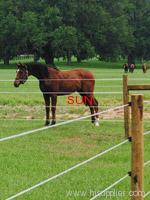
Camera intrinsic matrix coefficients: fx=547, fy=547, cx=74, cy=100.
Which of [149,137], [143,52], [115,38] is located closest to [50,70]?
[149,137]

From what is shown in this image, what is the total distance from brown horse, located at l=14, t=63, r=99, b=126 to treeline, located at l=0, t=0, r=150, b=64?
177 ft

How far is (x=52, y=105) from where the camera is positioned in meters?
15.1

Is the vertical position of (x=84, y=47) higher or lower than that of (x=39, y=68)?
lower

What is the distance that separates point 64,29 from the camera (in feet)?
233

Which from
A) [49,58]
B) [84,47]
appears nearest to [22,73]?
[84,47]

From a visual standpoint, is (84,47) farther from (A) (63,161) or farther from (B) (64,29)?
(A) (63,161)

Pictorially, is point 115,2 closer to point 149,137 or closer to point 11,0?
point 11,0

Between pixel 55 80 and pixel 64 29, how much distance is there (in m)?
56.4

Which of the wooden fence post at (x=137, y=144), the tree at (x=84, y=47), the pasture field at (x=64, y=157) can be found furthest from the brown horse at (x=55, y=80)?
the tree at (x=84, y=47)

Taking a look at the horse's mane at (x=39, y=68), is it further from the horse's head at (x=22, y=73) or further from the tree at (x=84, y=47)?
the tree at (x=84, y=47)

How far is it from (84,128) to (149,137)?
2264 mm

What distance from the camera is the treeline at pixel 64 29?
71188mm

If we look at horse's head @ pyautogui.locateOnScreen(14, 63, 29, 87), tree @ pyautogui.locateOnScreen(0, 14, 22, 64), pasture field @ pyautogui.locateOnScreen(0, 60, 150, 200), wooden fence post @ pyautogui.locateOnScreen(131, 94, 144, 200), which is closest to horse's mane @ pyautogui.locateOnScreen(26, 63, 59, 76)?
horse's head @ pyautogui.locateOnScreen(14, 63, 29, 87)

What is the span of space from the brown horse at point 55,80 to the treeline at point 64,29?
177 feet
